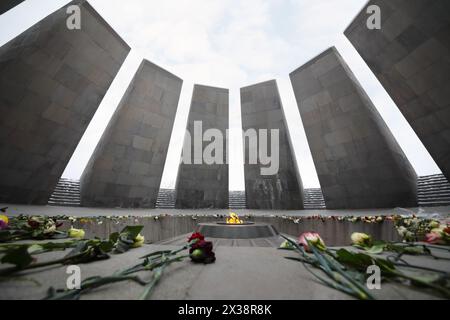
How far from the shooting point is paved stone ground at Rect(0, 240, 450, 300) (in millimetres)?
943

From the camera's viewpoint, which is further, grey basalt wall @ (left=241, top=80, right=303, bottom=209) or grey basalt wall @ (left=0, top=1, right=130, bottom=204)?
grey basalt wall @ (left=241, top=80, right=303, bottom=209)

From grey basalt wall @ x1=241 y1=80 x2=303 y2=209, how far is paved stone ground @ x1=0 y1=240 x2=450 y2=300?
10.7m

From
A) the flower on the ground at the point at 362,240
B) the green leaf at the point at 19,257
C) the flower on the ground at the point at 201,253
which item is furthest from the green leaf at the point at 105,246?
the flower on the ground at the point at 362,240

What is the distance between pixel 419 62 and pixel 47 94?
14.1 m

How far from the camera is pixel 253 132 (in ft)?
43.9

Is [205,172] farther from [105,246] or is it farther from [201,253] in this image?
[201,253]

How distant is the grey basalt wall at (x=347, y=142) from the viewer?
9.52 meters

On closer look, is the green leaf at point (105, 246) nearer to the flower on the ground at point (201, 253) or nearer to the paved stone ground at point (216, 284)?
the paved stone ground at point (216, 284)

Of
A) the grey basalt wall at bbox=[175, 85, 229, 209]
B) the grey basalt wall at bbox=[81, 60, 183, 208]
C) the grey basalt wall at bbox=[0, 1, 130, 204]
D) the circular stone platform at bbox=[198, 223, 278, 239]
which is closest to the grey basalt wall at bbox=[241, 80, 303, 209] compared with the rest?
the grey basalt wall at bbox=[175, 85, 229, 209]

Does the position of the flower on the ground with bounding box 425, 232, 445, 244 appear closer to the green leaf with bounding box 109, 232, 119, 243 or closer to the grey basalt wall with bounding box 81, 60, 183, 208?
the green leaf with bounding box 109, 232, 119, 243

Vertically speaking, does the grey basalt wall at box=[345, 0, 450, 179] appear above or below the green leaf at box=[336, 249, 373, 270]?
above

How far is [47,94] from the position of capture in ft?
26.5

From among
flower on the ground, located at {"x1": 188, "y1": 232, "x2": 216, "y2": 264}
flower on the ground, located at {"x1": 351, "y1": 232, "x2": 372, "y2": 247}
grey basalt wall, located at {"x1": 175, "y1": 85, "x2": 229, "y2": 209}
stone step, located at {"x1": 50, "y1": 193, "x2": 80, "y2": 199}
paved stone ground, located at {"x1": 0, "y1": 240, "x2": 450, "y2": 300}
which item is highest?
grey basalt wall, located at {"x1": 175, "y1": 85, "x2": 229, "y2": 209}

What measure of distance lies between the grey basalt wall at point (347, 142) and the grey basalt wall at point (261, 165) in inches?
54.4
